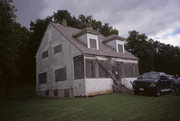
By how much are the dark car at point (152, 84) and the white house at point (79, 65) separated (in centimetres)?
534

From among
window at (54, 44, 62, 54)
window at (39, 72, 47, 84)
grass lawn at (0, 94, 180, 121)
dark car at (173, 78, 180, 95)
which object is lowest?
grass lawn at (0, 94, 180, 121)

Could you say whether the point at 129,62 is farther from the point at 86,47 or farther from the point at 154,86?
the point at 154,86

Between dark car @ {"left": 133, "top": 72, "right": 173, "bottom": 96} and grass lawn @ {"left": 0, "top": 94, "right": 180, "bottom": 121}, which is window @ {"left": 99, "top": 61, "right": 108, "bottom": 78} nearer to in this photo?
dark car @ {"left": 133, "top": 72, "right": 173, "bottom": 96}

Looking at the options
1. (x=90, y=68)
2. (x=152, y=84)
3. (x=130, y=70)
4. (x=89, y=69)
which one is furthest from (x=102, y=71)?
(x=152, y=84)

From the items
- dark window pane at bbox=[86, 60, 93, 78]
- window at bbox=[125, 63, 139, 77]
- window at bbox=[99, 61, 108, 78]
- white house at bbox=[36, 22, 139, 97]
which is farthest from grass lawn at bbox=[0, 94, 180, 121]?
window at bbox=[125, 63, 139, 77]

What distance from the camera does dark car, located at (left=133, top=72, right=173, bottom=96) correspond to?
678 inches

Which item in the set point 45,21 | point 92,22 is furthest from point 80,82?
point 92,22

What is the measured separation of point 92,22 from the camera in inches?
1844

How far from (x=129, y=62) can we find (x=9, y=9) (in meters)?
17.7

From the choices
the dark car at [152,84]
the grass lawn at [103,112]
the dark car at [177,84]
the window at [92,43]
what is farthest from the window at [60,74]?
the dark car at [177,84]

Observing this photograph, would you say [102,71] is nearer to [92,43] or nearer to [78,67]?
[78,67]

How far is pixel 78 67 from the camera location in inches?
859

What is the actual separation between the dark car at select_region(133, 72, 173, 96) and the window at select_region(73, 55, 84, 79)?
20.3ft

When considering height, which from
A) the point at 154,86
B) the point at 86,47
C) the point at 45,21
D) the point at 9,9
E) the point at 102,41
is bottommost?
the point at 154,86
